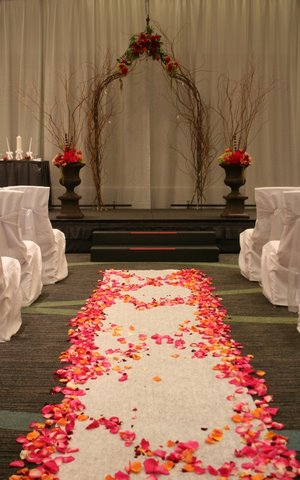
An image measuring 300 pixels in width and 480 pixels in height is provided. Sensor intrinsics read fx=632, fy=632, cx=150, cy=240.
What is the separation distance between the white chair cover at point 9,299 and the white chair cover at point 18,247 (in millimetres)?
459

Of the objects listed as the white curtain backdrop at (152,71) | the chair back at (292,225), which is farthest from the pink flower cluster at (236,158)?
the chair back at (292,225)

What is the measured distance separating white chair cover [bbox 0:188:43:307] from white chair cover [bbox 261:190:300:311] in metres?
1.75

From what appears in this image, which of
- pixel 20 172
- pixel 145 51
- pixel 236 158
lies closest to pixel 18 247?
pixel 236 158

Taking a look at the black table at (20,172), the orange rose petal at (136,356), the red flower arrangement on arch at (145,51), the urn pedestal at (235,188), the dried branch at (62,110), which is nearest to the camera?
the orange rose petal at (136,356)

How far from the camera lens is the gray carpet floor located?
2.66 metres

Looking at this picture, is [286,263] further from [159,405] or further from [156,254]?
[156,254]

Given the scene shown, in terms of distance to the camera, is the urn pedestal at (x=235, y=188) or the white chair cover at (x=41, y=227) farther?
the urn pedestal at (x=235, y=188)

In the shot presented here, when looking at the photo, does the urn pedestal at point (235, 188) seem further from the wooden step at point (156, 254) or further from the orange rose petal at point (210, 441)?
the orange rose petal at point (210, 441)

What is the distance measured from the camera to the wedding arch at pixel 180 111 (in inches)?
359

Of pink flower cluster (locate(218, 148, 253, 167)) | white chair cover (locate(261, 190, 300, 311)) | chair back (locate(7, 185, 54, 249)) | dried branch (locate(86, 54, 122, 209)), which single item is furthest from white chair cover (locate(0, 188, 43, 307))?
dried branch (locate(86, 54, 122, 209))

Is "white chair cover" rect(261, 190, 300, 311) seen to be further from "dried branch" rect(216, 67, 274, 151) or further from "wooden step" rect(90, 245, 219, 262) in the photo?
"dried branch" rect(216, 67, 274, 151)

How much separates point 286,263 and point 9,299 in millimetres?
2010

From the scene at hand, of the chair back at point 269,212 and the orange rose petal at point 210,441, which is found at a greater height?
the chair back at point 269,212

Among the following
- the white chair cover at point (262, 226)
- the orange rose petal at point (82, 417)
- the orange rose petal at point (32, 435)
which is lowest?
the orange rose petal at point (82, 417)
